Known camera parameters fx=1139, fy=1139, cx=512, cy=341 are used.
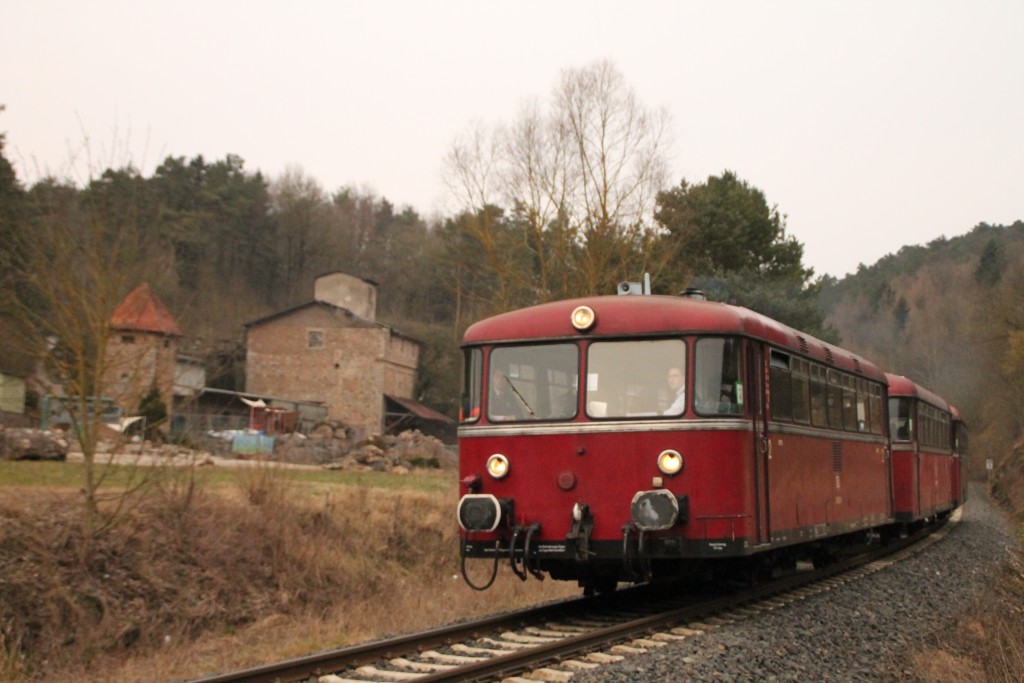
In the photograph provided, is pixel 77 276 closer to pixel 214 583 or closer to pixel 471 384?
pixel 214 583

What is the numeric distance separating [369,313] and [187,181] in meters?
25.7

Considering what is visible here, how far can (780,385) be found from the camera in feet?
37.0

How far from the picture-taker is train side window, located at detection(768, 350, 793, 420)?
1098 cm

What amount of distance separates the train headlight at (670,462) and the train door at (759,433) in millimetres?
867

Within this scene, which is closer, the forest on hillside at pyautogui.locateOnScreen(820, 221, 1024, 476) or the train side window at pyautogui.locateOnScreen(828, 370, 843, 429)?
the train side window at pyautogui.locateOnScreen(828, 370, 843, 429)

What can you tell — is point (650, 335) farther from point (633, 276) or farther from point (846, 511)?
point (633, 276)

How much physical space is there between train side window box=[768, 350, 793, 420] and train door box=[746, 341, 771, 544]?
0.97ft

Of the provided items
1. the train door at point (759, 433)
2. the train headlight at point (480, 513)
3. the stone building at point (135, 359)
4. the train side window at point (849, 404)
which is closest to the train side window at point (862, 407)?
the train side window at point (849, 404)

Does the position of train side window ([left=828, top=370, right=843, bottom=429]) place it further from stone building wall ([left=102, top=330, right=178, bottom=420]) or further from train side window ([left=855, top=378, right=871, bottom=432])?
stone building wall ([left=102, top=330, right=178, bottom=420])

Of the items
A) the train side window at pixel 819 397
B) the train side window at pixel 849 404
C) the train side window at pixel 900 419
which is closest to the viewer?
the train side window at pixel 819 397

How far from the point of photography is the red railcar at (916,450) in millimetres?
19188

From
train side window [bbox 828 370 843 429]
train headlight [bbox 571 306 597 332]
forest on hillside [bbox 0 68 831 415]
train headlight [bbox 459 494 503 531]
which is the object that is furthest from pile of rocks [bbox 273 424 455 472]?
train headlight [bbox 571 306 597 332]

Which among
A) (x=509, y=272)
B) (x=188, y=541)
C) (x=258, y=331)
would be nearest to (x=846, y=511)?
(x=188, y=541)

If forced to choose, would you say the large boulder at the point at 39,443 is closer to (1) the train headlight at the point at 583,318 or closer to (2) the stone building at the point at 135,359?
(2) the stone building at the point at 135,359
